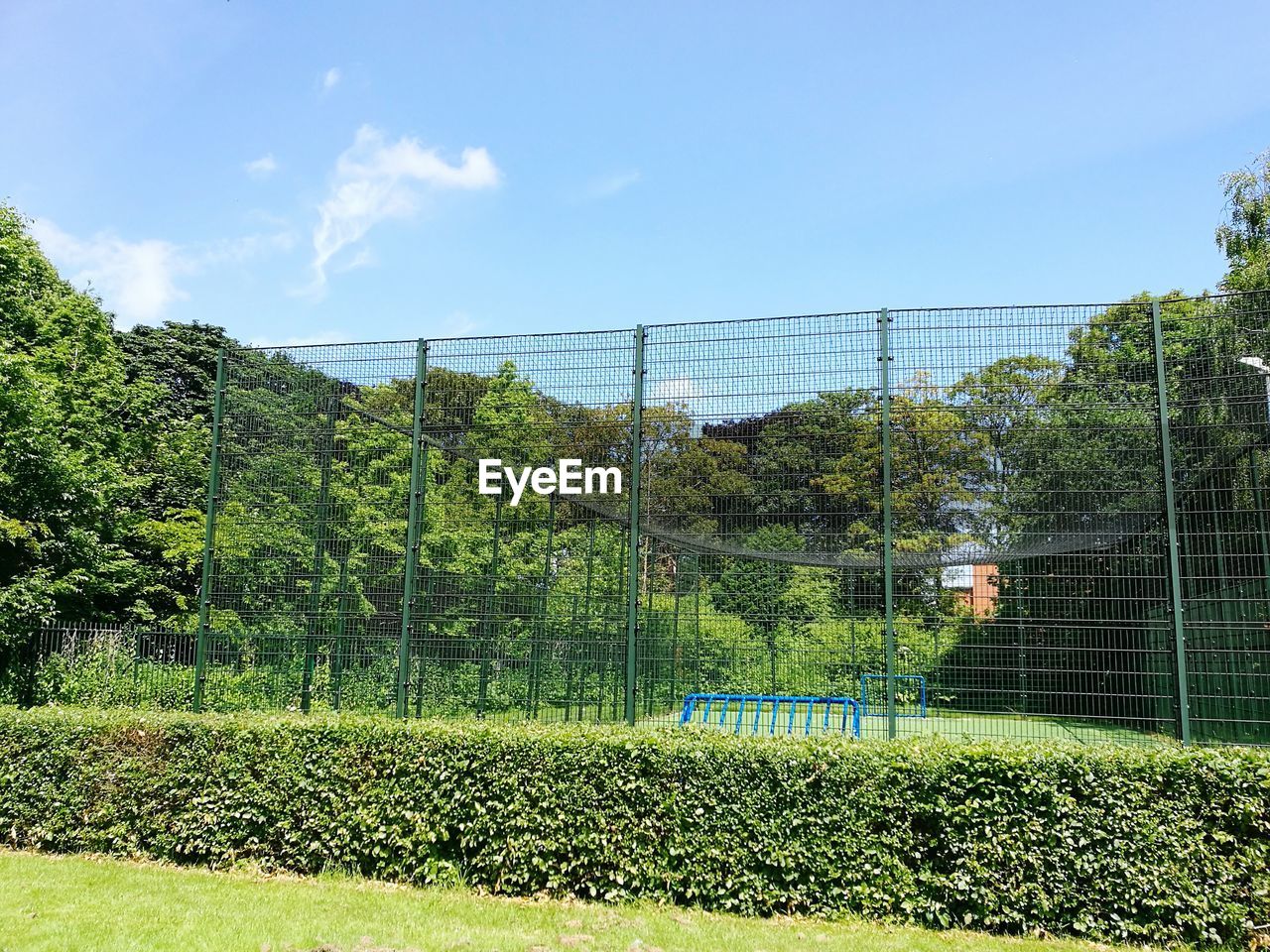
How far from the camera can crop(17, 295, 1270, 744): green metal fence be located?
6586 millimetres

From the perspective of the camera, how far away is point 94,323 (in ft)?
56.1

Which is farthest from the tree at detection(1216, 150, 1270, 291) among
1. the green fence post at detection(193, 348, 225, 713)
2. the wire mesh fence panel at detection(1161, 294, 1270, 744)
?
the green fence post at detection(193, 348, 225, 713)

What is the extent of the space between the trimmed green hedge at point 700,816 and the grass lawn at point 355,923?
0.59 ft

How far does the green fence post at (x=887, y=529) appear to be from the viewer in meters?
6.39

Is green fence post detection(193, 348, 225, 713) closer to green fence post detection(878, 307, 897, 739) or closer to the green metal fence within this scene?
the green metal fence

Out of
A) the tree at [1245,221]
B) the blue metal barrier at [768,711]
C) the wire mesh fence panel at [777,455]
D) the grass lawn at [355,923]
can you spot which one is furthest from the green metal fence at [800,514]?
the tree at [1245,221]

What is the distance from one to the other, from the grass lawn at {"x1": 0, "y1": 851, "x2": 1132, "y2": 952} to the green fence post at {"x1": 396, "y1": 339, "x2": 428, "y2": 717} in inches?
82.0

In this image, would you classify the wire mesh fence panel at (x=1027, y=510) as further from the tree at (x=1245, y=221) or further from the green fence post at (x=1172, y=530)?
the tree at (x=1245, y=221)

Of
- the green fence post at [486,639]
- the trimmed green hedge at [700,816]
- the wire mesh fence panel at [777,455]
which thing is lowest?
the trimmed green hedge at [700,816]

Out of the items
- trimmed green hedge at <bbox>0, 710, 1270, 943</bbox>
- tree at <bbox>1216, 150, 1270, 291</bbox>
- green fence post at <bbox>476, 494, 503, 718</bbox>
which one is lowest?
trimmed green hedge at <bbox>0, 710, 1270, 943</bbox>

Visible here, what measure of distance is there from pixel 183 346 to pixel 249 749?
1967cm

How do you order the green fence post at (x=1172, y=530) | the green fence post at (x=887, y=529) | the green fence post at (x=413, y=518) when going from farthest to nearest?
1. the green fence post at (x=413, y=518)
2. the green fence post at (x=887, y=529)
3. the green fence post at (x=1172, y=530)

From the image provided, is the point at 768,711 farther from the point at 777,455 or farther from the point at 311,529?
the point at 311,529

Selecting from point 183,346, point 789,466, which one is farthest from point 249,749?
point 183,346
